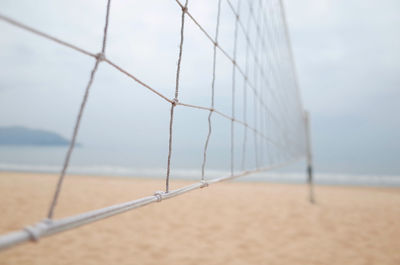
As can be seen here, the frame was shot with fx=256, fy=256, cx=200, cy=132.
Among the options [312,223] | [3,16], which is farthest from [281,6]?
[3,16]

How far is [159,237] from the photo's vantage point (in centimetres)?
299

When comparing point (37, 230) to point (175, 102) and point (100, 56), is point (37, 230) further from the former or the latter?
point (175, 102)

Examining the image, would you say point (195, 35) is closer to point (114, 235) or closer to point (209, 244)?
point (209, 244)

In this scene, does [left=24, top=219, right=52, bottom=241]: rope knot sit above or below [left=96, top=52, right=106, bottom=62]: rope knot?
below

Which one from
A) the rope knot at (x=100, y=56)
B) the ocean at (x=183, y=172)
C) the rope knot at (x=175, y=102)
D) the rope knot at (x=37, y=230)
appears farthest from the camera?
the ocean at (x=183, y=172)

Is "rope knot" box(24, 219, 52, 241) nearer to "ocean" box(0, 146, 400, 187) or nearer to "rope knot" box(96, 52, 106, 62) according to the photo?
"rope knot" box(96, 52, 106, 62)

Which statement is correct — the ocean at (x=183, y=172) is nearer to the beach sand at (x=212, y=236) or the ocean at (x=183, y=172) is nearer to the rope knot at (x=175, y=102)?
the beach sand at (x=212, y=236)

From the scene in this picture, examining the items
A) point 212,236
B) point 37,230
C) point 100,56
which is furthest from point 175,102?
point 212,236

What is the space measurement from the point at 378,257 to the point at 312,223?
1.12 metres

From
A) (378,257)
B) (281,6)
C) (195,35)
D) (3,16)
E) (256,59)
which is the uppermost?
(281,6)

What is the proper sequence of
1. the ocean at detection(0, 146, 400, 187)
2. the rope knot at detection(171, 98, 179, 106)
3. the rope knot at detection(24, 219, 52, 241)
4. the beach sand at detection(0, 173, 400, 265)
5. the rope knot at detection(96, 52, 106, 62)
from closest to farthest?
1. the rope knot at detection(24, 219, 52, 241)
2. the rope knot at detection(96, 52, 106, 62)
3. the rope knot at detection(171, 98, 179, 106)
4. the beach sand at detection(0, 173, 400, 265)
5. the ocean at detection(0, 146, 400, 187)

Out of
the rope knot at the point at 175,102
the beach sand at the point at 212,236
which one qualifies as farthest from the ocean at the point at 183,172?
the rope knot at the point at 175,102

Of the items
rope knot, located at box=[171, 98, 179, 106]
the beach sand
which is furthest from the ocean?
rope knot, located at box=[171, 98, 179, 106]

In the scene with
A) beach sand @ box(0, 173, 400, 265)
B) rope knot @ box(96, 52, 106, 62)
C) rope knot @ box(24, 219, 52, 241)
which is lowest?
beach sand @ box(0, 173, 400, 265)
